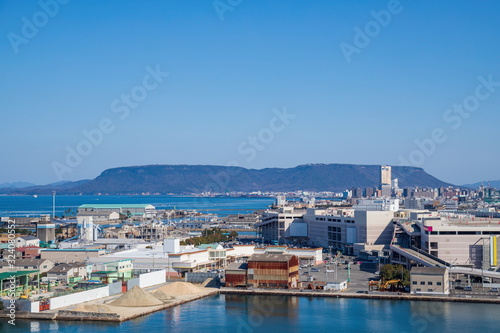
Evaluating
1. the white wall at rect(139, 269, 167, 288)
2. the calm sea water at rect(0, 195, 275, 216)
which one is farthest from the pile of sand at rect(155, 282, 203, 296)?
the calm sea water at rect(0, 195, 275, 216)

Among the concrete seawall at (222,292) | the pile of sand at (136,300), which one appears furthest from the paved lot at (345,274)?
the pile of sand at (136,300)

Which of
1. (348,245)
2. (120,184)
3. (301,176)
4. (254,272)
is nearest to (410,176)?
(301,176)

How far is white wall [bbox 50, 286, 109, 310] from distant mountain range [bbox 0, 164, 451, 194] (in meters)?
111

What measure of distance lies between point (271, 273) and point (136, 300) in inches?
132

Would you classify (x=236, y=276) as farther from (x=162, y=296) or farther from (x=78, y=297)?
(x=78, y=297)

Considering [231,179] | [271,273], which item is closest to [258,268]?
[271,273]

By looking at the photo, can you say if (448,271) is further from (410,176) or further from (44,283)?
(410,176)

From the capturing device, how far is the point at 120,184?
13650 cm

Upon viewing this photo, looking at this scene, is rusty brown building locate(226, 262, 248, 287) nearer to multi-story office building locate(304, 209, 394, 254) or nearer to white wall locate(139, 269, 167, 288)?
white wall locate(139, 269, 167, 288)

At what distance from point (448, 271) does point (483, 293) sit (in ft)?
3.91

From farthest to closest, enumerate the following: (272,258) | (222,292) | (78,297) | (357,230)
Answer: (357,230) → (272,258) → (222,292) → (78,297)

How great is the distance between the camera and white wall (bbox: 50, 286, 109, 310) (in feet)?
38.2

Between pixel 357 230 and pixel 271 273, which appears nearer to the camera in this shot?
pixel 271 273

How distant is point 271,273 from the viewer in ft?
47.2
